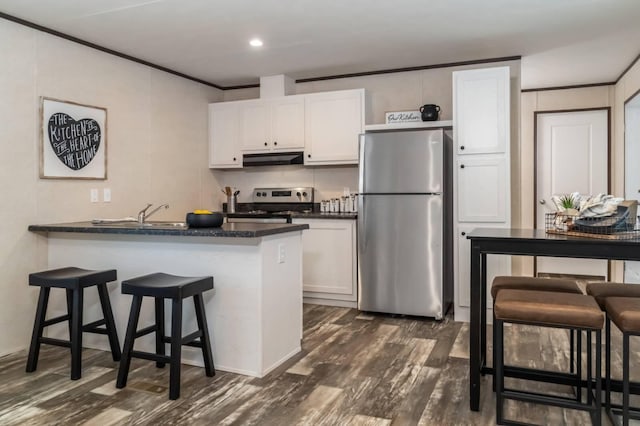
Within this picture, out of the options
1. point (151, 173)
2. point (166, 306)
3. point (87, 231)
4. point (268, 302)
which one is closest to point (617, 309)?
point (268, 302)

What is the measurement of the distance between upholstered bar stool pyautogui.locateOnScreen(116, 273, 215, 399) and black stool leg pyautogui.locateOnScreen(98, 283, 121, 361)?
36 centimetres

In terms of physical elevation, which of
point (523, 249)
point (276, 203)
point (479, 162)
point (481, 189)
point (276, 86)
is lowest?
point (523, 249)

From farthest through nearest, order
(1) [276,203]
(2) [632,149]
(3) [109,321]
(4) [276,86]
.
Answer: (1) [276,203] → (4) [276,86] → (2) [632,149] → (3) [109,321]

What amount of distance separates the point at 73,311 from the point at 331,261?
2.34 metres

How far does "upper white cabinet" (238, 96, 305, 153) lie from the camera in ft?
16.1

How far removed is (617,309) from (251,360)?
193 cm

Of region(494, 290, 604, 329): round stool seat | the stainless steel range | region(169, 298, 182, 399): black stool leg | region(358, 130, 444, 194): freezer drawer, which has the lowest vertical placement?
region(169, 298, 182, 399): black stool leg

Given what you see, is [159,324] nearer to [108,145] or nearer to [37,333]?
[37,333]

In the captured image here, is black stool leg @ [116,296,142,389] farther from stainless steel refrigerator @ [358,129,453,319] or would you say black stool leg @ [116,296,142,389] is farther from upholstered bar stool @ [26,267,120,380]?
stainless steel refrigerator @ [358,129,453,319]

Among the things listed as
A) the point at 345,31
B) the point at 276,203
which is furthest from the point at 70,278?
the point at 276,203

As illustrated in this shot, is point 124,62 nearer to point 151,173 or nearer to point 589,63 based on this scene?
point 151,173

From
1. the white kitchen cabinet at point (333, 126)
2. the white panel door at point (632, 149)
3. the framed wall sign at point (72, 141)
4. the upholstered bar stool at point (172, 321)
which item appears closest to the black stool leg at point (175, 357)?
the upholstered bar stool at point (172, 321)

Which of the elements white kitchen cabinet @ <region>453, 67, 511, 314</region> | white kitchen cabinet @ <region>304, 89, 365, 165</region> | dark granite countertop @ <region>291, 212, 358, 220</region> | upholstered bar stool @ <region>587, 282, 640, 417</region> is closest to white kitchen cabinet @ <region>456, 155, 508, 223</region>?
white kitchen cabinet @ <region>453, 67, 511, 314</region>

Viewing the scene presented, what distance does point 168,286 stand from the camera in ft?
8.30
